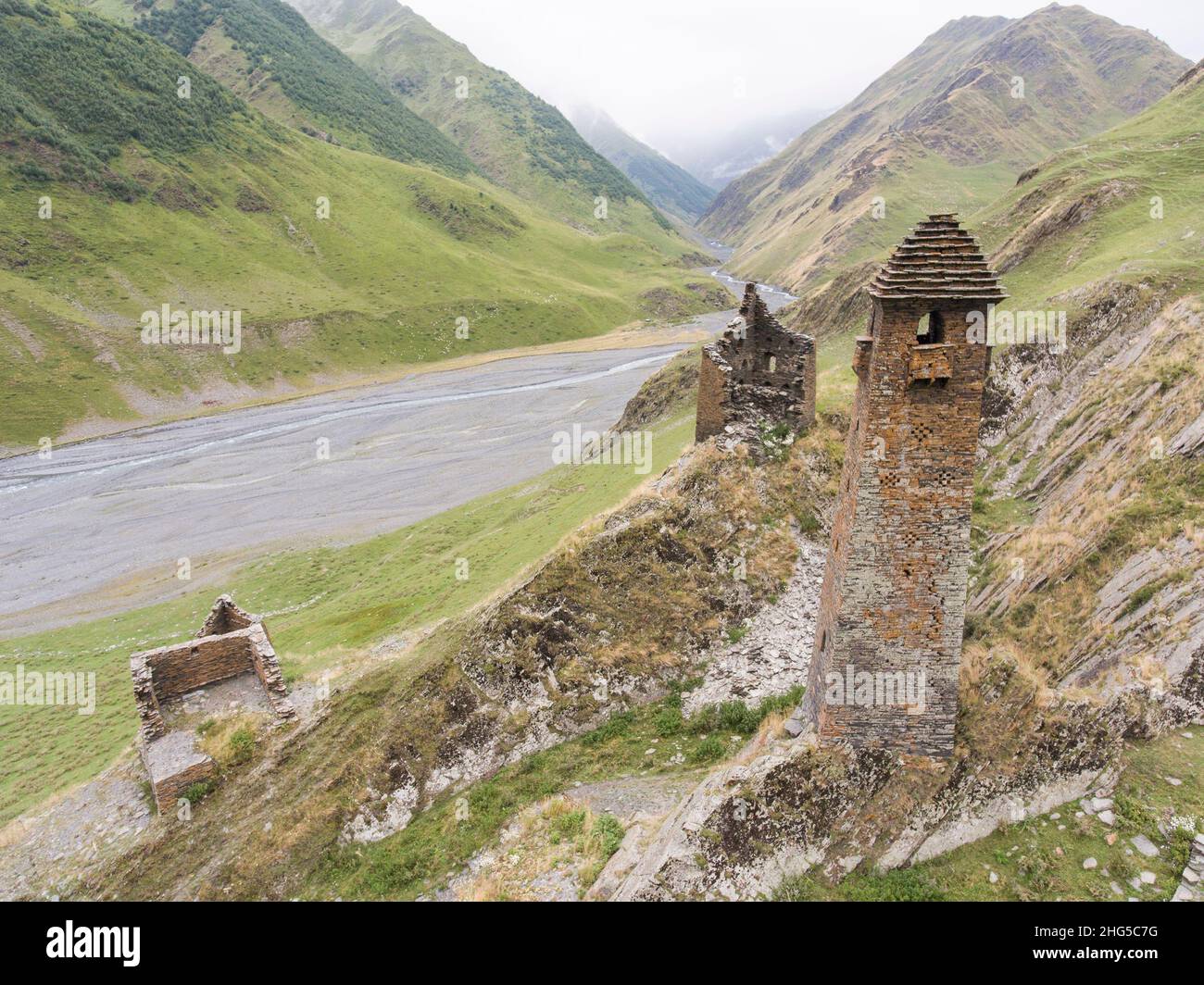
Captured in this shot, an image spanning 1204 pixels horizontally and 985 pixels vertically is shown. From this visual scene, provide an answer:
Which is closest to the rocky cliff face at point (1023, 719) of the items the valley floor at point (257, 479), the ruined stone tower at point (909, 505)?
the ruined stone tower at point (909, 505)

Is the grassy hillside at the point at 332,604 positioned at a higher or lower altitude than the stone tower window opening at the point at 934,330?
lower

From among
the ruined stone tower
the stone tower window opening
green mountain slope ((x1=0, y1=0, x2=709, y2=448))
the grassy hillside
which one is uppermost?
green mountain slope ((x1=0, y1=0, x2=709, y2=448))

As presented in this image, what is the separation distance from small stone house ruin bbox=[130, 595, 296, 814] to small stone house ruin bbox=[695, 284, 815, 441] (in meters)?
19.6

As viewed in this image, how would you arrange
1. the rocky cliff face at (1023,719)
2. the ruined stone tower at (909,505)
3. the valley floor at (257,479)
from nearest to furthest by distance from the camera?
1. the ruined stone tower at (909,505)
2. the rocky cliff face at (1023,719)
3. the valley floor at (257,479)

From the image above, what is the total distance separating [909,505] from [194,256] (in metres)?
142

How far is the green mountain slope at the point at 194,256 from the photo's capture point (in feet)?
306

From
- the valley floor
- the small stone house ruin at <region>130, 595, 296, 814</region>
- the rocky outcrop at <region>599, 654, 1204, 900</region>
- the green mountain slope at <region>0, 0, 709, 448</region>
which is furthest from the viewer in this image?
the green mountain slope at <region>0, 0, 709, 448</region>

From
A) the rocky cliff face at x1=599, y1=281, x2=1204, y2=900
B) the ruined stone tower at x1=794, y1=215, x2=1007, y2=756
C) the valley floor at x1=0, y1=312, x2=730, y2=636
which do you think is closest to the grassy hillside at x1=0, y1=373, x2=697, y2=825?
the valley floor at x1=0, y1=312, x2=730, y2=636

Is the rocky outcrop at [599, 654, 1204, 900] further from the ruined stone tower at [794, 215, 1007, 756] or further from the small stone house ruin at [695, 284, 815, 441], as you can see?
the small stone house ruin at [695, 284, 815, 441]

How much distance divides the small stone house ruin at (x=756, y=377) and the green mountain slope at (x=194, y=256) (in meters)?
90.7

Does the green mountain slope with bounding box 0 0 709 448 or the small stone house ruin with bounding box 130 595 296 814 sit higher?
the green mountain slope with bounding box 0 0 709 448

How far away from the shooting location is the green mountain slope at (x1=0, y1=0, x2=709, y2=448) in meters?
93.1

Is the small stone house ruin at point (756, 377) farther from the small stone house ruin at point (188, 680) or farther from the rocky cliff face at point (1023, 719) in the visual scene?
the small stone house ruin at point (188, 680)

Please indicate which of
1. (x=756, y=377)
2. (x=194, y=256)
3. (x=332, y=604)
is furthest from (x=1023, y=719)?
(x=194, y=256)
